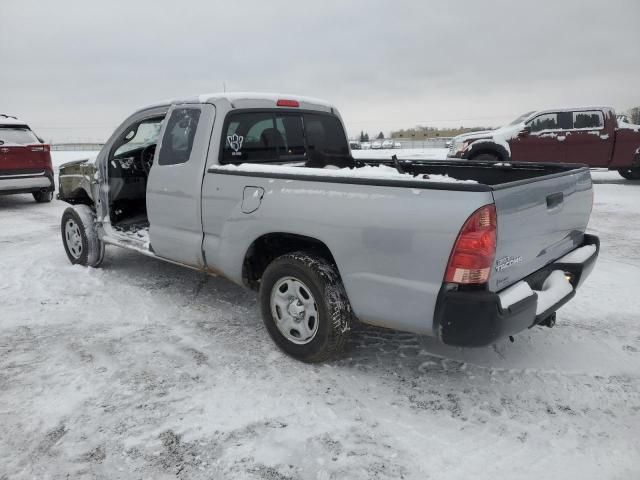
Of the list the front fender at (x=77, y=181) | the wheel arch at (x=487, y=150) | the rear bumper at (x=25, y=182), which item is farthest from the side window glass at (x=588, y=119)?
the rear bumper at (x=25, y=182)

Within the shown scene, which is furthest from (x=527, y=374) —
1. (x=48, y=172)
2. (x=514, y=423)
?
(x=48, y=172)

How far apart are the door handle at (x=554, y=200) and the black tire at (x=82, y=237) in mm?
4753

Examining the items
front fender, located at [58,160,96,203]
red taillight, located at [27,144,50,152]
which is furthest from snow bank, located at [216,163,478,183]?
red taillight, located at [27,144,50,152]

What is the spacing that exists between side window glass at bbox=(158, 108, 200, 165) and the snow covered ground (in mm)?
1373

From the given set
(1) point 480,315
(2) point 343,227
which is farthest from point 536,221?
(2) point 343,227

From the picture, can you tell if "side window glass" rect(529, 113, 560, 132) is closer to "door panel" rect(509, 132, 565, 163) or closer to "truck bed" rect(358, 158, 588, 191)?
"door panel" rect(509, 132, 565, 163)

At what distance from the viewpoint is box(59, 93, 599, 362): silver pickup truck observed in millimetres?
2523

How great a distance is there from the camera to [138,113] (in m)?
4.80

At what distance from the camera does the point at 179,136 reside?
4199 millimetres

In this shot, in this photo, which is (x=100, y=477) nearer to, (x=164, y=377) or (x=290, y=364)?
(x=164, y=377)

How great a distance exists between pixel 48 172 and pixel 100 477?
10070 mm

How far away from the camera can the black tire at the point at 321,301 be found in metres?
3.09

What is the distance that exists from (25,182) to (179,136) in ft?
26.0

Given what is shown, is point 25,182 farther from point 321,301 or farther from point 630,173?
point 630,173
